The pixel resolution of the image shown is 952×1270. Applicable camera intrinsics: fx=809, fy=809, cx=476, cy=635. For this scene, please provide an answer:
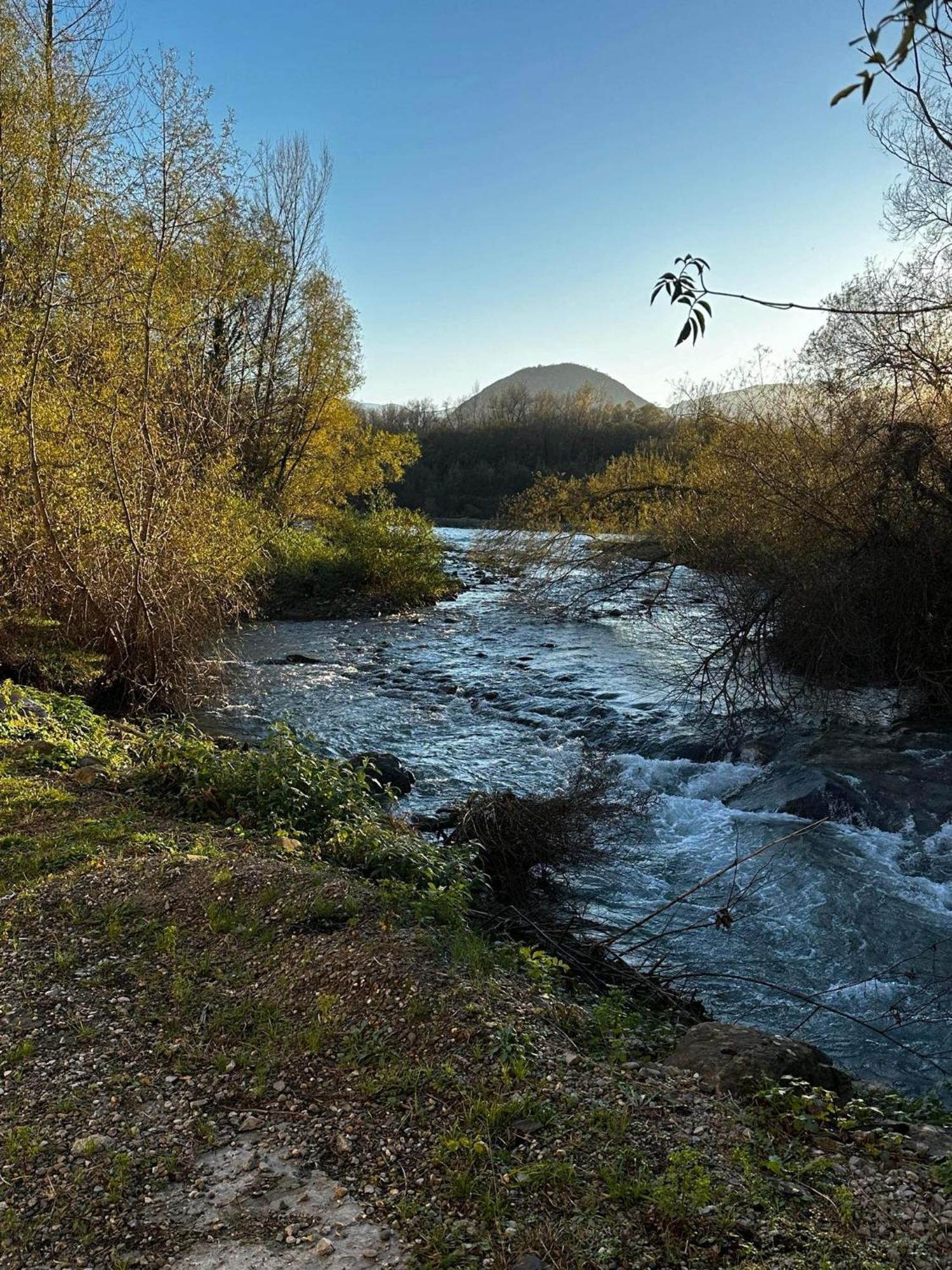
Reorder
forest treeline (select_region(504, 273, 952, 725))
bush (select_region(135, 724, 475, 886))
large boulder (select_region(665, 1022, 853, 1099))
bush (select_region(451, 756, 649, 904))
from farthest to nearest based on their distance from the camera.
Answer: forest treeline (select_region(504, 273, 952, 725)) < bush (select_region(451, 756, 649, 904)) < bush (select_region(135, 724, 475, 886)) < large boulder (select_region(665, 1022, 853, 1099))

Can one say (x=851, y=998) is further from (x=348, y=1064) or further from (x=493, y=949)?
(x=348, y=1064)

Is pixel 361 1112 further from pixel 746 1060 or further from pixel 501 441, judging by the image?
pixel 501 441

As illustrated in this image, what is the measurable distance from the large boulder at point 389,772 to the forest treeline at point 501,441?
147ft

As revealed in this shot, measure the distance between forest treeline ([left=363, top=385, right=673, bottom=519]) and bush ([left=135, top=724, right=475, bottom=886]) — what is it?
4673 cm

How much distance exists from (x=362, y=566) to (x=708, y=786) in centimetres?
1437

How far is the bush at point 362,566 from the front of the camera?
21.0 metres

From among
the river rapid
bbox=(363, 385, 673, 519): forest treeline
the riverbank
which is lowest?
the river rapid

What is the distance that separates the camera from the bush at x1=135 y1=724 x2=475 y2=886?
5566 mm

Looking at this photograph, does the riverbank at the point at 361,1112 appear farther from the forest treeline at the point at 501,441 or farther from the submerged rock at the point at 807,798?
the forest treeline at the point at 501,441

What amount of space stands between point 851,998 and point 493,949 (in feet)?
8.15

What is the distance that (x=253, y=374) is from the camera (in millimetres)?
21922

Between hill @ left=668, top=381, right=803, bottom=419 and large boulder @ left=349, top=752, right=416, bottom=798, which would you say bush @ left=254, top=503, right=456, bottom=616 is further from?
large boulder @ left=349, top=752, right=416, bottom=798

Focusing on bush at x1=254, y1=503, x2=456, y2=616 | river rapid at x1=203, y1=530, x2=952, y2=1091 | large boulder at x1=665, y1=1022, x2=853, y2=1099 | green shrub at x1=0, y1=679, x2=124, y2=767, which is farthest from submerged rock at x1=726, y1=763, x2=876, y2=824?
bush at x1=254, y1=503, x2=456, y2=616

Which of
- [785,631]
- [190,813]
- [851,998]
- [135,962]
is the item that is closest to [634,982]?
[851,998]
